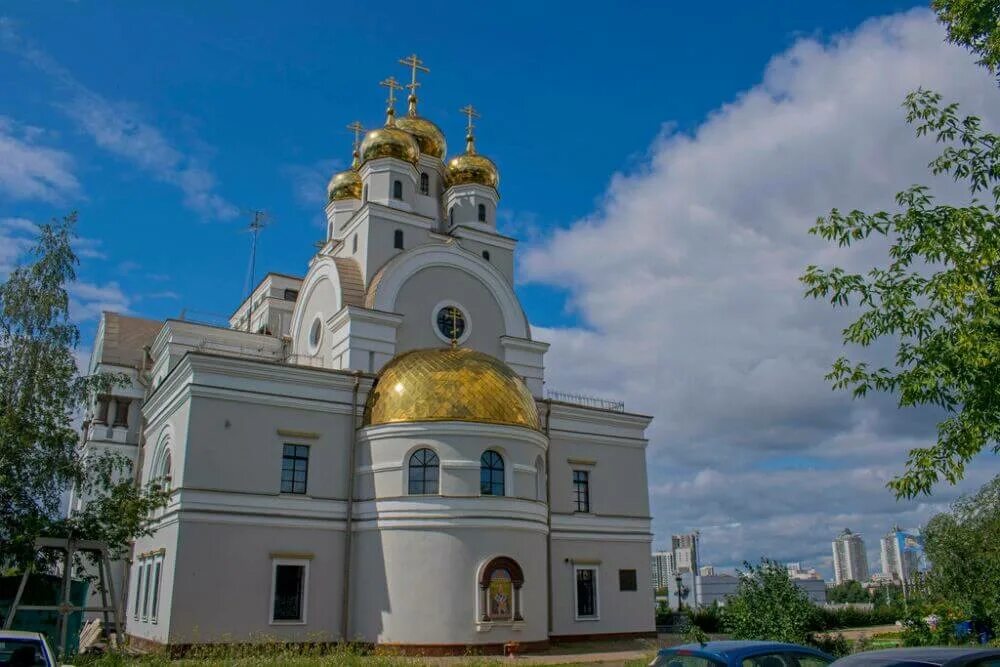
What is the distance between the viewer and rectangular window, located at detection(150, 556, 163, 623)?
18969 millimetres

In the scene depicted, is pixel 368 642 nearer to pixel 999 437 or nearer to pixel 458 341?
pixel 458 341

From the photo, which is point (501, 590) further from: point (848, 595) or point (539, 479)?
point (848, 595)

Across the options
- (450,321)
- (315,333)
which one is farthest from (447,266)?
(315,333)

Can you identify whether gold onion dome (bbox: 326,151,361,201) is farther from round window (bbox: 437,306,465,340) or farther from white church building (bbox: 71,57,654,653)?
round window (bbox: 437,306,465,340)

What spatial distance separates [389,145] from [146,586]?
14717mm

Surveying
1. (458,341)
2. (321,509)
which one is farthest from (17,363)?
(458,341)

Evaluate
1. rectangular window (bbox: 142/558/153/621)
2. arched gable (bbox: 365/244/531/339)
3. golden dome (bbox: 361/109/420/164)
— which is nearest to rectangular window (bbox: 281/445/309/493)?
rectangular window (bbox: 142/558/153/621)

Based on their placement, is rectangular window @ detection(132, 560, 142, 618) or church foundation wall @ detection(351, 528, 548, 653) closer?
church foundation wall @ detection(351, 528, 548, 653)

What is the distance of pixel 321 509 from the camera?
65.9ft

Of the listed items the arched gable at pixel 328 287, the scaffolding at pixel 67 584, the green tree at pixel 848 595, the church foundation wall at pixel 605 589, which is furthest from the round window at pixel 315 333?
the green tree at pixel 848 595

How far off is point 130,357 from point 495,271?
15196 millimetres

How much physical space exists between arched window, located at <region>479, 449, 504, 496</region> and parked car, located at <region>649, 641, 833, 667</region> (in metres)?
11.7

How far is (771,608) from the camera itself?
11688mm

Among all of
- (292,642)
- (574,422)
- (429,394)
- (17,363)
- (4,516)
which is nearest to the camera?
(4,516)
